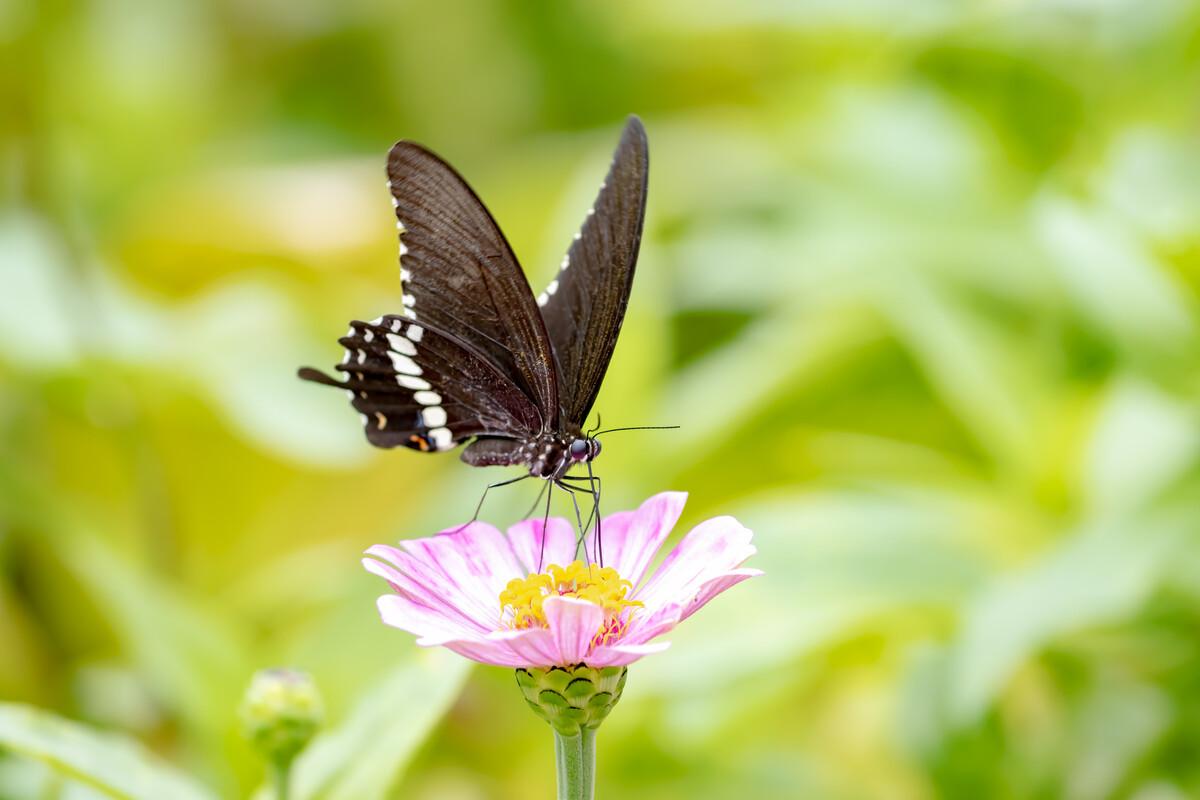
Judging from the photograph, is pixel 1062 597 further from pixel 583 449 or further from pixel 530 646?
pixel 530 646

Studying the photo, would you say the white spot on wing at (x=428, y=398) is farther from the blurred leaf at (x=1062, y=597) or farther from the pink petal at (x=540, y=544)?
the blurred leaf at (x=1062, y=597)

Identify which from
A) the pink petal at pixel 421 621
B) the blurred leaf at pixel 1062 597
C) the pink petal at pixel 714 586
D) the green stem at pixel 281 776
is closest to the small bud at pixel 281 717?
the green stem at pixel 281 776

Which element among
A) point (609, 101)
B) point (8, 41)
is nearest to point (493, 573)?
point (8, 41)

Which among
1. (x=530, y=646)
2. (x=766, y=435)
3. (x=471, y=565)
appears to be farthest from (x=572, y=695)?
(x=766, y=435)

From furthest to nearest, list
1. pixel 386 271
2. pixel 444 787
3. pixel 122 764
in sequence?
pixel 386 271
pixel 444 787
pixel 122 764

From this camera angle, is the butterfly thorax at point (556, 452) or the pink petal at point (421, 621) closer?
the pink petal at point (421, 621)

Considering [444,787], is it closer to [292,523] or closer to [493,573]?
[292,523]
